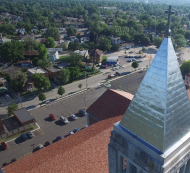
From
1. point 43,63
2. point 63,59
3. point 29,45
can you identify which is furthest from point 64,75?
point 29,45

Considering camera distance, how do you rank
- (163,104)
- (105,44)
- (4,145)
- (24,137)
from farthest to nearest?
(105,44), (24,137), (4,145), (163,104)

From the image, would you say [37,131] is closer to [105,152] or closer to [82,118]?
[82,118]

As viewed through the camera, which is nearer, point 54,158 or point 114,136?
point 114,136

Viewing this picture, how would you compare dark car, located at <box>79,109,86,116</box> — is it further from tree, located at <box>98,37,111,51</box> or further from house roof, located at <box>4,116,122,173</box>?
tree, located at <box>98,37,111,51</box>

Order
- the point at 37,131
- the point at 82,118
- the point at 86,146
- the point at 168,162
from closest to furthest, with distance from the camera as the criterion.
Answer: the point at 168,162
the point at 86,146
the point at 37,131
the point at 82,118

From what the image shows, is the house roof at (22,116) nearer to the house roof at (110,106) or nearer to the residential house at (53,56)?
the house roof at (110,106)

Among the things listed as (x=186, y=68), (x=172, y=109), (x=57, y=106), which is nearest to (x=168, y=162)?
(x=172, y=109)

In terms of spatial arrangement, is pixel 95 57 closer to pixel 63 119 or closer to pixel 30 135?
pixel 63 119

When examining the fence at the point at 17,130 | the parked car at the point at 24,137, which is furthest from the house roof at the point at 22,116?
the parked car at the point at 24,137
